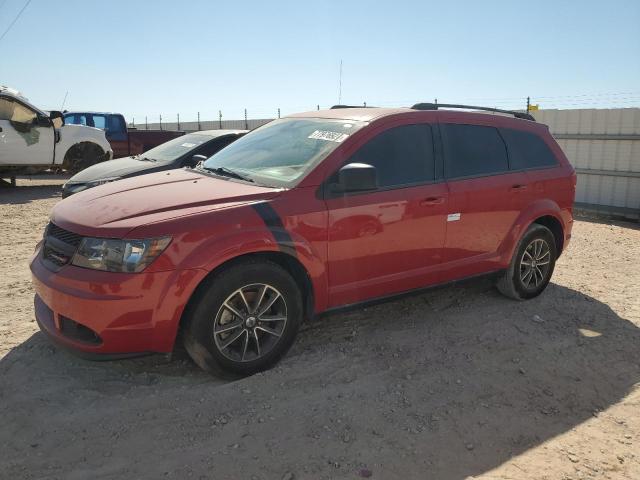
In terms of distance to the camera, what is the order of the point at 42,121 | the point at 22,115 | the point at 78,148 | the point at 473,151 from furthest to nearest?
the point at 78,148
the point at 42,121
the point at 22,115
the point at 473,151

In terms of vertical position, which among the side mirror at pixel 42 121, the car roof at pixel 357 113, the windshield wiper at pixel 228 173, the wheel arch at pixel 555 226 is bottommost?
the wheel arch at pixel 555 226

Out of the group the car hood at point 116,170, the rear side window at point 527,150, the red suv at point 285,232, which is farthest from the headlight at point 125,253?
the car hood at point 116,170

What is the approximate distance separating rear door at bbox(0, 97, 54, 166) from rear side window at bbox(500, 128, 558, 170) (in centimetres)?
1067

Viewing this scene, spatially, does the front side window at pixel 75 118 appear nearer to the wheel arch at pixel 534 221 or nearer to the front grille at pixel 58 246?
the front grille at pixel 58 246

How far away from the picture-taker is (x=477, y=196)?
4.40 meters

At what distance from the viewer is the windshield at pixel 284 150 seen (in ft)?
12.3

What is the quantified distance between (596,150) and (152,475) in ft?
34.0

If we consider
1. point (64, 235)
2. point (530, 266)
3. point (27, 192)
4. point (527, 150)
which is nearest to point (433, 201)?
point (527, 150)

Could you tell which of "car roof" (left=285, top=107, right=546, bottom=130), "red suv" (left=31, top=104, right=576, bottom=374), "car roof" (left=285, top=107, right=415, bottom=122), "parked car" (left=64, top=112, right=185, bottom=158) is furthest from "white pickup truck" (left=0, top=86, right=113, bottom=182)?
"car roof" (left=285, top=107, right=415, bottom=122)

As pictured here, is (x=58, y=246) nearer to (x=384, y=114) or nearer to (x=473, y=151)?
(x=384, y=114)

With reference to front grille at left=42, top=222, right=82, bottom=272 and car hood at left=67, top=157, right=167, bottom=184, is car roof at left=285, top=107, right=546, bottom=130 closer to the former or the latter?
front grille at left=42, top=222, right=82, bottom=272

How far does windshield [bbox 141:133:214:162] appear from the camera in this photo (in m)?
7.72

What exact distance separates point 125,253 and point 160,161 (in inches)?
193

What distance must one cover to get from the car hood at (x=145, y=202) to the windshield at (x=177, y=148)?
3.83 meters
